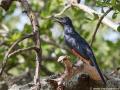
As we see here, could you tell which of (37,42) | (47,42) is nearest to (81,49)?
(37,42)

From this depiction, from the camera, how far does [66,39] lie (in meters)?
3.00

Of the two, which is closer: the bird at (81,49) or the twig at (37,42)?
the twig at (37,42)

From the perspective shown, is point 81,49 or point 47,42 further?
point 47,42

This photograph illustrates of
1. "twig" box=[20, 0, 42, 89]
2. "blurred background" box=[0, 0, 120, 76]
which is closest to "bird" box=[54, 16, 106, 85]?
"twig" box=[20, 0, 42, 89]

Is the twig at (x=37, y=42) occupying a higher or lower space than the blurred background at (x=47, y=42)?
higher

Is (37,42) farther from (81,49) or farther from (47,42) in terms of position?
(47,42)

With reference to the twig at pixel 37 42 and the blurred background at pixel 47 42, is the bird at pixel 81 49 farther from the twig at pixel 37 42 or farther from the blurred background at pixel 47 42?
the blurred background at pixel 47 42

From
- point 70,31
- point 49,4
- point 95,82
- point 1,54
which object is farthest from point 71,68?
point 49,4

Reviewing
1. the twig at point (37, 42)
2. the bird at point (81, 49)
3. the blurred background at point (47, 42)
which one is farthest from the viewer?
the blurred background at point (47, 42)

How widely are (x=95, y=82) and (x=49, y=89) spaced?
0.87ft

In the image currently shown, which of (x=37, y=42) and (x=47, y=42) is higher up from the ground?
(x=37, y=42)

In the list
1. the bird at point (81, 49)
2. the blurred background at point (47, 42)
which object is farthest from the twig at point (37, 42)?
the blurred background at point (47, 42)

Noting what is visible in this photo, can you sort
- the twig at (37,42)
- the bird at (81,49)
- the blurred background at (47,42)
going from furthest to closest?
1. the blurred background at (47,42)
2. the bird at (81,49)
3. the twig at (37,42)

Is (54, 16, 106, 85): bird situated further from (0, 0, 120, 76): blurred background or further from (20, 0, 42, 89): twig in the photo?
(0, 0, 120, 76): blurred background
